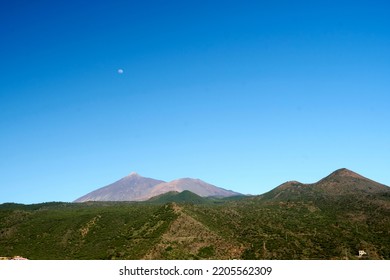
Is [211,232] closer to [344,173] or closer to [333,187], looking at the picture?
[333,187]

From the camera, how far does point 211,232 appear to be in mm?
89062

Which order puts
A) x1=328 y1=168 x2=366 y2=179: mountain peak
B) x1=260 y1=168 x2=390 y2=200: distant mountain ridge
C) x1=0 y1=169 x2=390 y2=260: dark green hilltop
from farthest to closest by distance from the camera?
x1=328 y1=168 x2=366 y2=179: mountain peak, x1=260 y1=168 x2=390 y2=200: distant mountain ridge, x1=0 y1=169 x2=390 y2=260: dark green hilltop

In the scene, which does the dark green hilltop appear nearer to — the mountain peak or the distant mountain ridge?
the distant mountain ridge

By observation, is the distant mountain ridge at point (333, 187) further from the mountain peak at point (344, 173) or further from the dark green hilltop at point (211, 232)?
the dark green hilltop at point (211, 232)

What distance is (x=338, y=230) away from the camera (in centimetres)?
9331

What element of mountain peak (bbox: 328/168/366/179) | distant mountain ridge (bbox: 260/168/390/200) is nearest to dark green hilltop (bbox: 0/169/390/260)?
distant mountain ridge (bbox: 260/168/390/200)

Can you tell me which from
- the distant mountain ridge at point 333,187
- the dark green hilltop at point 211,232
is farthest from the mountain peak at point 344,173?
the dark green hilltop at point 211,232

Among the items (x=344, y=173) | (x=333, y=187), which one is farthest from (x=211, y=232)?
(x=344, y=173)

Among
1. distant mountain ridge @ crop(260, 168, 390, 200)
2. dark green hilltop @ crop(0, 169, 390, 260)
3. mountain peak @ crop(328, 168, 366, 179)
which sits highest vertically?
mountain peak @ crop(328, 168, 366, 179)

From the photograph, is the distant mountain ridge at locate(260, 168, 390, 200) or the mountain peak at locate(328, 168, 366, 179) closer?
the distant mountain ridge at locate(260, 168, 390, 200)

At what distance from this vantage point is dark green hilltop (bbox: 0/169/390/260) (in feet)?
262

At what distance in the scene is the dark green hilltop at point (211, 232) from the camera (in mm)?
80000

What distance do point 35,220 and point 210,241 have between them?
6494cm
